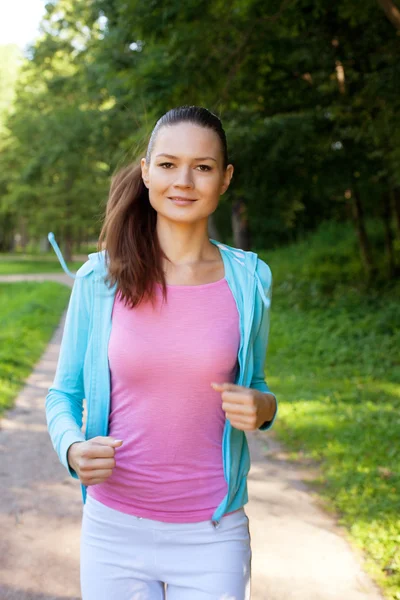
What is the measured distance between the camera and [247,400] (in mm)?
1888

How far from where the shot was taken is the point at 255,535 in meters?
4.48

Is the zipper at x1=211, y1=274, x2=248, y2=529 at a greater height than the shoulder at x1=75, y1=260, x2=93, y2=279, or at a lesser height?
lesser

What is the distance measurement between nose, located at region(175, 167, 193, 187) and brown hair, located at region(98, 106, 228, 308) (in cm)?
15

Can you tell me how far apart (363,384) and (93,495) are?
6.84 meters

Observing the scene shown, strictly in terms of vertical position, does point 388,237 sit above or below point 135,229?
above

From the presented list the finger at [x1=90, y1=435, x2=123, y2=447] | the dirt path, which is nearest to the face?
the finger at [x1=90, y1=435, x2=123, y2=447]

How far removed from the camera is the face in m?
2.09

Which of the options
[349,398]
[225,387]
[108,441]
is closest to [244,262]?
[225,387]

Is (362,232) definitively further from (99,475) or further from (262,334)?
(99,475)

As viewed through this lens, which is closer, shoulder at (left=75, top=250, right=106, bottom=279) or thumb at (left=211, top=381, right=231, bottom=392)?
thumb at (left=211, top=381, right=231, bottom=392)

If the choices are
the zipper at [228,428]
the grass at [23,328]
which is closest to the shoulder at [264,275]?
the zipper at [228,428]

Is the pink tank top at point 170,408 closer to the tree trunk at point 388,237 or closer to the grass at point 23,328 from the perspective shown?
the grass at point 23,328

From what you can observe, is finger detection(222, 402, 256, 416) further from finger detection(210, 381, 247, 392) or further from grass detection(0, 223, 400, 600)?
grass detection(0, 223, 400, 600)

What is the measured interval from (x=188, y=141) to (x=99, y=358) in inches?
26.6
